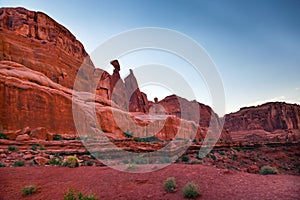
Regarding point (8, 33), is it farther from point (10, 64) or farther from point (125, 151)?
point (125, 151)

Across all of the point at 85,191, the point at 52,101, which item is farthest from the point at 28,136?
the point at 85,191

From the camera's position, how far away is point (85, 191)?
6.30 meters

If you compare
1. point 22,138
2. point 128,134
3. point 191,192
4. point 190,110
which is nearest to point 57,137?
point 22,138

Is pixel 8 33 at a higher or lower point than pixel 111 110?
higher

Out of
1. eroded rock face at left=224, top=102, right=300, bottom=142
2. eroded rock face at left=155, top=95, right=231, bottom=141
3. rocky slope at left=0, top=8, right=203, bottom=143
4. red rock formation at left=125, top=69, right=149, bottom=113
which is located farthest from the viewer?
eroded rock face at left=224, top=102, right=300, bottom=142

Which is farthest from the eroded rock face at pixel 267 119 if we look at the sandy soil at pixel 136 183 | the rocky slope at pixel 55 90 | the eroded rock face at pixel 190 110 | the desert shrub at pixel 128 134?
the sandy soil at pixel 136 183

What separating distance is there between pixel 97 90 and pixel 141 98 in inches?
939

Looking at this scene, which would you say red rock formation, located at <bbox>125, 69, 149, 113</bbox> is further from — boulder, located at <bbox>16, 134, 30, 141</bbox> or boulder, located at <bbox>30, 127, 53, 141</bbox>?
boulder, located at <bbox>16, 134, 30, 141</bbox>

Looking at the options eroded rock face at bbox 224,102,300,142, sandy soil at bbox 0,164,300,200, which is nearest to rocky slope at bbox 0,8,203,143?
sandy soil at bbox 0,164,300,200

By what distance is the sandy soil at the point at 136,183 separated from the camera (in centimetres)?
575

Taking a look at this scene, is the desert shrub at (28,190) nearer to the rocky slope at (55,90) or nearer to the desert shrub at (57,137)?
the rocky slope at (55,90)

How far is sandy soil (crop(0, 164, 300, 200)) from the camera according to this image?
575cm

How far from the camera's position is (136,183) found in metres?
7.02

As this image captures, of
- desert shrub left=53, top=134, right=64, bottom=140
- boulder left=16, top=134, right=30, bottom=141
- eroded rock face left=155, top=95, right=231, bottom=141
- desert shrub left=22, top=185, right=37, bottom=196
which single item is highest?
eroded rock face left=155, top=95, right=231, bottom=141
